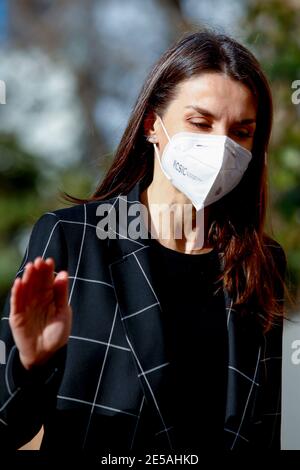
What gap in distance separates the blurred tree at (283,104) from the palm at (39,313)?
10.9 ft

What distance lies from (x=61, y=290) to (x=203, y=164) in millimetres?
805

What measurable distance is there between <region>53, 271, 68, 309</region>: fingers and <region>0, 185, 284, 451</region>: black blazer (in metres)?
0.12

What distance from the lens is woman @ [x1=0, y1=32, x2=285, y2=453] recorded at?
218 centimetres

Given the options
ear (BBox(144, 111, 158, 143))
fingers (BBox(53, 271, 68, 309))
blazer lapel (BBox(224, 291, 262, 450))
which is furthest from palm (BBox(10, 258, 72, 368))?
ear (BBox(144, 111, 158, 143))

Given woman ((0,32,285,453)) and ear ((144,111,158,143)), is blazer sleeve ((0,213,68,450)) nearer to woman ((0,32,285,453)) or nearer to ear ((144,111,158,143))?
woman ((0,32,285,453))

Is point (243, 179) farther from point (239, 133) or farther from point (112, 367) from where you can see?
point (112, 367)

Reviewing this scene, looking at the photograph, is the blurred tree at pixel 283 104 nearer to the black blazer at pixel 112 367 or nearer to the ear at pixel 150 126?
the ear at pixel 150 126

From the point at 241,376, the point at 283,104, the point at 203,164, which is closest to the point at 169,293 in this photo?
the point at 241,376

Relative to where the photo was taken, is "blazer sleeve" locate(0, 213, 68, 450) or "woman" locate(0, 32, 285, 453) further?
"woman" locate(0, 32, 285, 453)

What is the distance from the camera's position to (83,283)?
92.7 inches

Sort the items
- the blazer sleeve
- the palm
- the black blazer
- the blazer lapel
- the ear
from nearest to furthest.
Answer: the palm
the blazer sleeve
the black blazer
the blazer lapel
the ear

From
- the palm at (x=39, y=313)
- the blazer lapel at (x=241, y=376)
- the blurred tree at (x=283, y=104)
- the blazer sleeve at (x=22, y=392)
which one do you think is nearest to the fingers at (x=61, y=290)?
the palm at (x=39, y=313)
